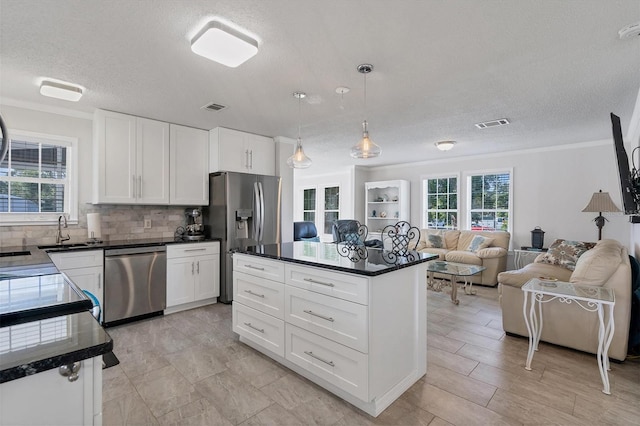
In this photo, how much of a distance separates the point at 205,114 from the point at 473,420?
385 cm

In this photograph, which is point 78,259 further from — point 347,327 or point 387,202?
point 387,202

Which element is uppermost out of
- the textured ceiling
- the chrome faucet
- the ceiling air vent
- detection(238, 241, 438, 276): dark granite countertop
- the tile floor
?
the textured ceiling

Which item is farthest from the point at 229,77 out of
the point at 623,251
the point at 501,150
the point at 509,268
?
the point at 509,268

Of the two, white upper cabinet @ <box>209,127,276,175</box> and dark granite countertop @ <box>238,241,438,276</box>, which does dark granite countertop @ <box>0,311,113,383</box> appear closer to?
dark granite countertop @ <box>238,241,438,276</box>

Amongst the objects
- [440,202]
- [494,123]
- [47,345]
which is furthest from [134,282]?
[440,202]

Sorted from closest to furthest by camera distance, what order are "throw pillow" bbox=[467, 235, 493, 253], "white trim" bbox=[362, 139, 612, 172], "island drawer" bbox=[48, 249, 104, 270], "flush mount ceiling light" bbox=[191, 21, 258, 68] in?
"flush mount ceiling light" bbox=[191, 21, 258, 68], "island drawer" bbox=[48, 249, 104, 270], "white trim" bbox=[362, 139, 612, 172], "throw pillow" bbox=[467, 235, 493, 253]

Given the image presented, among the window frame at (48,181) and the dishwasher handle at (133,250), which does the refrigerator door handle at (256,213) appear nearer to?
the dishwasher handle at (133,250)

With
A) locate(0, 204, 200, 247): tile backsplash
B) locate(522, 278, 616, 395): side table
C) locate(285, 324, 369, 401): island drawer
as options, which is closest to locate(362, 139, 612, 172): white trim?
locate(522, 278, 616, 395): side table

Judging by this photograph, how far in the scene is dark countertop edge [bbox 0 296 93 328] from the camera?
961mm

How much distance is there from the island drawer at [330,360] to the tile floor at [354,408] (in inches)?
5.6

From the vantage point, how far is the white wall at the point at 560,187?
488 cm

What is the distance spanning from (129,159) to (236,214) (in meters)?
1.43

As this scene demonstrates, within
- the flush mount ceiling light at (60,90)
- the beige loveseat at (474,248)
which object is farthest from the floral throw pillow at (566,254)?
the flush mount ceiling light at (60,90)

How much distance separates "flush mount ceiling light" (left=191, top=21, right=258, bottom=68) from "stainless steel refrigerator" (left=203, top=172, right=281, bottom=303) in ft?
7.21
